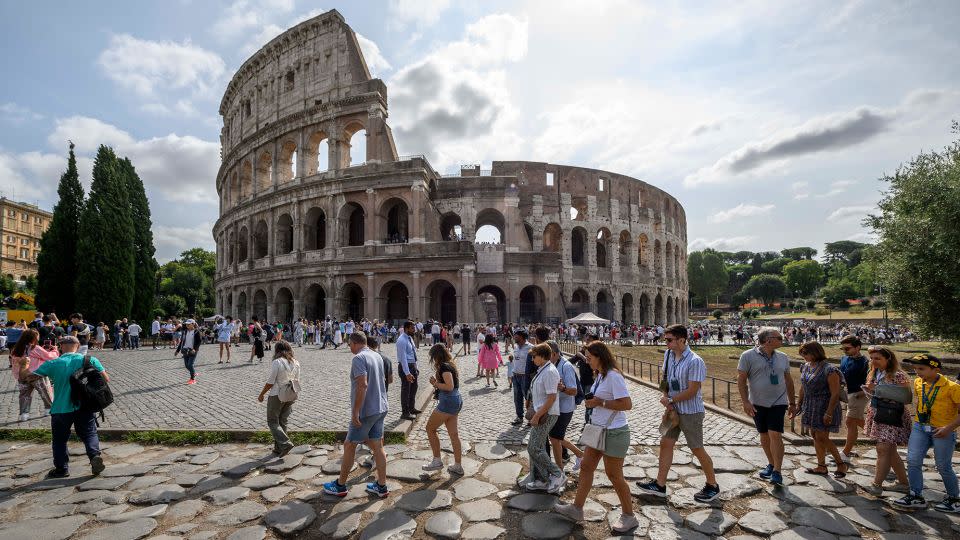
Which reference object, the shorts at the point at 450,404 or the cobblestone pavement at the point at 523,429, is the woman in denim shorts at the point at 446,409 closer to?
the shorts at the point at 450,404

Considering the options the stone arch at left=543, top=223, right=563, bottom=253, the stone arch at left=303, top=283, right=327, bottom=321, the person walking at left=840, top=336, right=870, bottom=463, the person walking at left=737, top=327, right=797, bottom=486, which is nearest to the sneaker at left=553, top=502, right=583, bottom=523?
the person walking at left=737, top=327, right=797, bottom=486

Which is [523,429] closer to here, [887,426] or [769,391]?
[769,391]

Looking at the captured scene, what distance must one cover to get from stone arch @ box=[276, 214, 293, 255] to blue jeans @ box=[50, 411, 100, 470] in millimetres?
25561

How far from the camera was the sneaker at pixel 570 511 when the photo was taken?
3.92m

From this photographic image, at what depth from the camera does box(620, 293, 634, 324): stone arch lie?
35.4 m

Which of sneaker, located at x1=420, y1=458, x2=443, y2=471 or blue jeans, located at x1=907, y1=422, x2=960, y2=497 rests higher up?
blue jeans, located at x1=907, y1=422, x2=960, y2=497

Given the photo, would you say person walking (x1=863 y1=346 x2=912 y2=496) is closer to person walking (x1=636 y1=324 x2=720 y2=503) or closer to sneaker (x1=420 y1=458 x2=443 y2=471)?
person walking (x1=636 y1=324 x2=720 y2=503)

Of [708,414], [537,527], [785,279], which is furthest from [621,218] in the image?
[785,279]

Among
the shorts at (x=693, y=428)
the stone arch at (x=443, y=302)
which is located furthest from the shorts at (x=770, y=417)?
the stone arch at (x=443, y=302)

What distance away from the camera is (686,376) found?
4309 millimetres

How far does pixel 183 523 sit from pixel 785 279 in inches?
4063

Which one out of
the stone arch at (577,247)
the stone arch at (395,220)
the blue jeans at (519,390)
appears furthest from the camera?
the stone arch at (577,247)

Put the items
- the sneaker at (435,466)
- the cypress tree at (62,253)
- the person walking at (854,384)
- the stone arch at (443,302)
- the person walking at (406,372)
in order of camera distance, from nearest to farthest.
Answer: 1. the sneaker at (435,466)
2. the person walking at (854,384)
3. the person walking at (406,372)
4. the cypress tree at (62,253)
5. the stone arch at (443,302)

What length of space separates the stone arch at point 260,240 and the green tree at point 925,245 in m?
32.8
